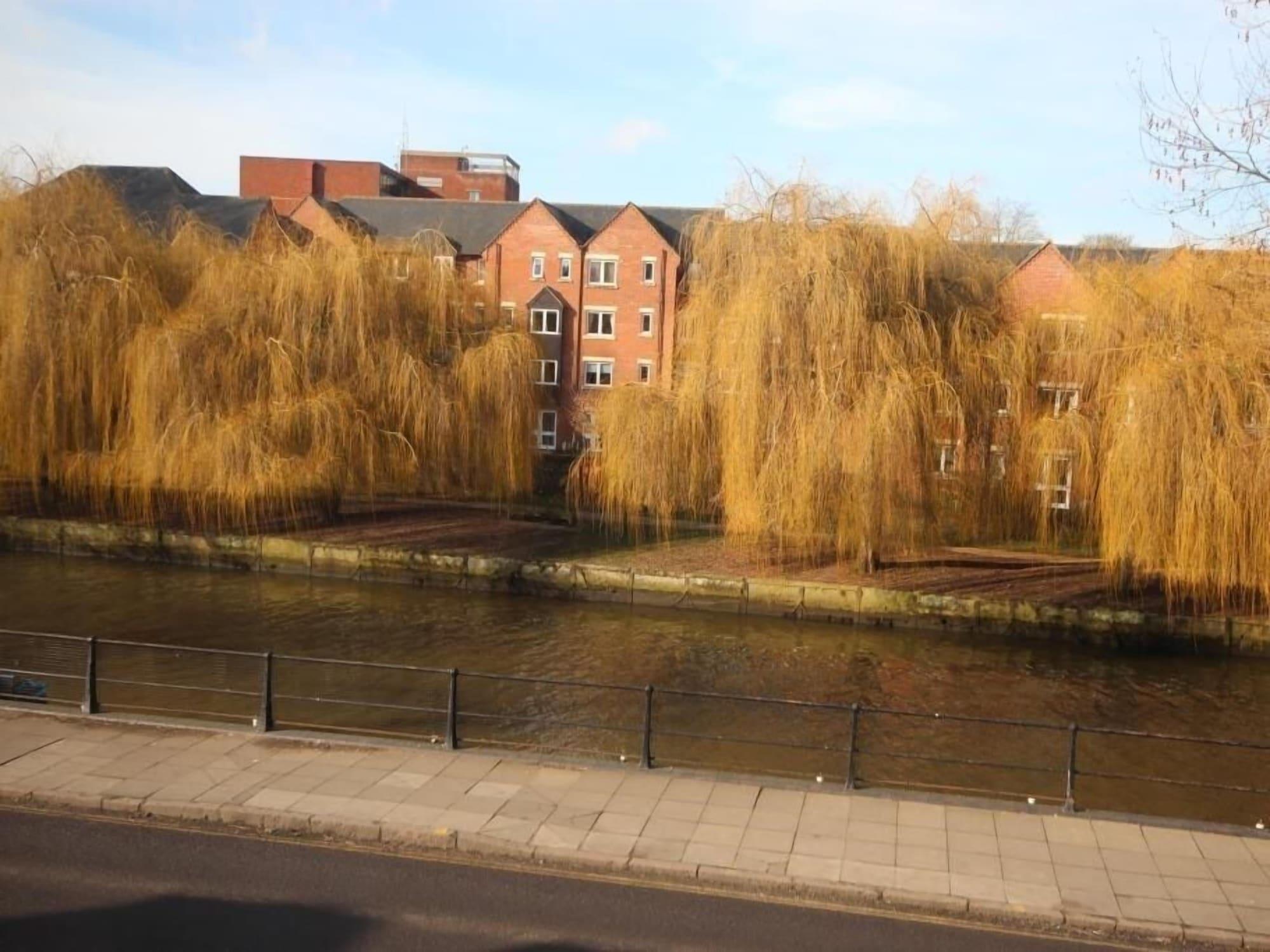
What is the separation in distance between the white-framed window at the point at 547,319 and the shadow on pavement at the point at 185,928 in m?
35.9

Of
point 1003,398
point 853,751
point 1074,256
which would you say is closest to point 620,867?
point 853,751

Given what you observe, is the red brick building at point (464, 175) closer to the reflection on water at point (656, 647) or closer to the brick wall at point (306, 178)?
the brick wall at point (306, 178)

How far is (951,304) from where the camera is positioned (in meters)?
22.6

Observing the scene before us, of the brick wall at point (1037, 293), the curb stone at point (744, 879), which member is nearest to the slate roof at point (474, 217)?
the brick wall at point (1037, 293)

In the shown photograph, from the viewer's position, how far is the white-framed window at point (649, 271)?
41.4 m

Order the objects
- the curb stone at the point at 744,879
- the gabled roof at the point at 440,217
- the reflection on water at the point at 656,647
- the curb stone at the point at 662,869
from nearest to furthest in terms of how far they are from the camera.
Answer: the curb stone at the point at 744,879 < the curb stone at the point at 662,869 < the reflection on water at the point at 656,647 < the gabled roof at the point at 440,217

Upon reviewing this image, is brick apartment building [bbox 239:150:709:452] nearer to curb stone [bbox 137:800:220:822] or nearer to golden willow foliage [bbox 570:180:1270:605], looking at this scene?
golden willow foliage [bbox 570:180:1270:605]

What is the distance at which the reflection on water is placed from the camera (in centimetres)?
1711

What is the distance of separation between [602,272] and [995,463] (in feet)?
73.2

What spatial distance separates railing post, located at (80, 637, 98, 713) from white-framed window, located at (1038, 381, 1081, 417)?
60.0 feet

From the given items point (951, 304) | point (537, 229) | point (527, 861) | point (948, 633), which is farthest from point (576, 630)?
point (537, 229)

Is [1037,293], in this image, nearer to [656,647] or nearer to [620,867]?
[656,647]

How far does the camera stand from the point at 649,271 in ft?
136

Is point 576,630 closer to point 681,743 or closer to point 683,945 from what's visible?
point 681,743
